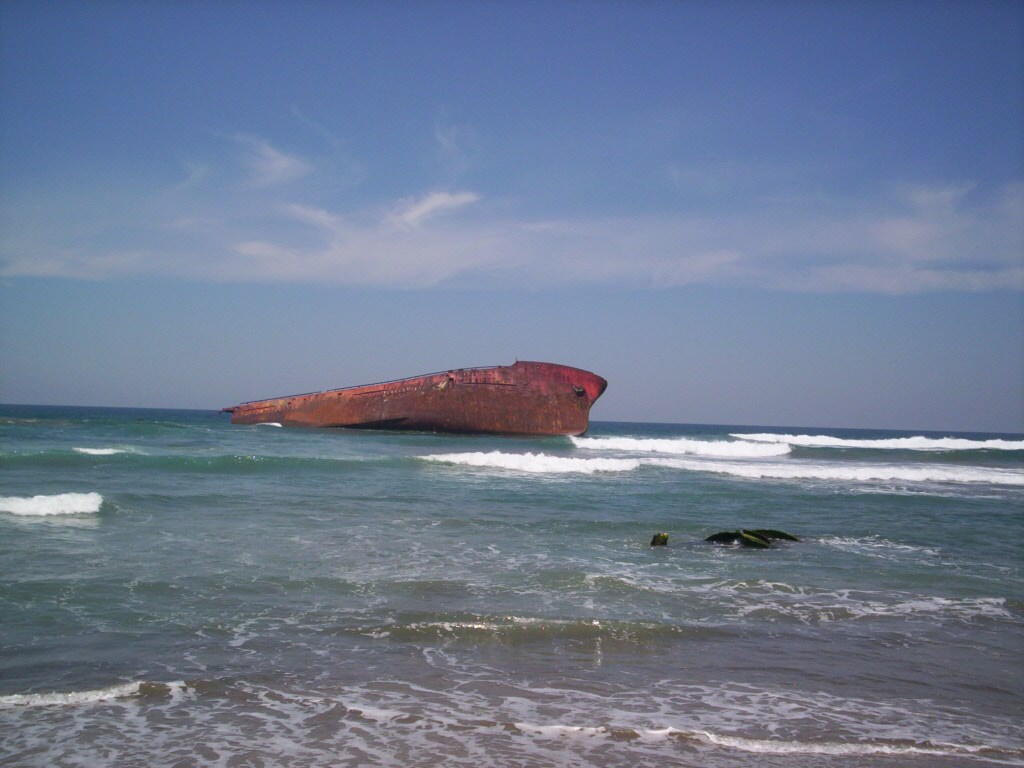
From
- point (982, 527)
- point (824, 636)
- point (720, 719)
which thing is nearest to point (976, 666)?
point (824, 636)

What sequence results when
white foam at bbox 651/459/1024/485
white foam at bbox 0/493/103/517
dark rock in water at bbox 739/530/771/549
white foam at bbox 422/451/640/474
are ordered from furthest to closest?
white foam at bbox 651/459/1024/485 → white foam at bbox 422/451/640/474 → white foam at bbox 0/493/103/517 → dark rock in water at bbox 739/530/771/549

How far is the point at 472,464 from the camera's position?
1695 centimetres

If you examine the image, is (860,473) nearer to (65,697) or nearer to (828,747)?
(828,747)

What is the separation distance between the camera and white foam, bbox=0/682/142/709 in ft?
11.1

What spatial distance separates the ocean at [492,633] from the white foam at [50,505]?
0.16 feet

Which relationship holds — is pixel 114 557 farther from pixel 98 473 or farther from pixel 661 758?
pixel 98 473

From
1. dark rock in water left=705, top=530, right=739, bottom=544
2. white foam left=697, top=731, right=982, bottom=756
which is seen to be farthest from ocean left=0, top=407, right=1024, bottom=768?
dark rock in water left=705, top=530, right=739, bottom=544

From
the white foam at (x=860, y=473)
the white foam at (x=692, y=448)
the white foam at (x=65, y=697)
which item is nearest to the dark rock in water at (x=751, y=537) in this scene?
the white foam at (x=65, y=697)

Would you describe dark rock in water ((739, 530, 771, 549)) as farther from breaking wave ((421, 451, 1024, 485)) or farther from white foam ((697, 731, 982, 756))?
breaking wave ((421, 451, 1024, 485))

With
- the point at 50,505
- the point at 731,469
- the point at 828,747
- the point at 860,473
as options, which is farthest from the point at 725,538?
the point at 860,473

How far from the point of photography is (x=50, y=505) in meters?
8.70

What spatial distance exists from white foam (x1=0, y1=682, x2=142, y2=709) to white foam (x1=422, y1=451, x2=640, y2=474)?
41.9 ft

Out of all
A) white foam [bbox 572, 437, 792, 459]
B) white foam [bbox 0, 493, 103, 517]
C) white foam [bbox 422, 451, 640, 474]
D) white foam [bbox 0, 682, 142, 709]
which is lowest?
white foam [bbox 0, 682, 142, 709]

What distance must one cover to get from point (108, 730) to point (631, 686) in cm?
253
